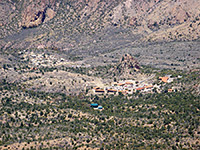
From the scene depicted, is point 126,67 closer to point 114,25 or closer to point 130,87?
point 130,87

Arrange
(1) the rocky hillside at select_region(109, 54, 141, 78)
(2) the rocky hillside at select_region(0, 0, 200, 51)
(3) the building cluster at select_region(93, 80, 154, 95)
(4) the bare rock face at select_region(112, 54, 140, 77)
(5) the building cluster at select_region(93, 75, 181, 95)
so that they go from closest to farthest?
(5) the building cluster at select_region(93, 75, 181, 95)
(3) the building cluster at select_region(93, 80, 154, 95)
(1) the rocky hillside at select_region(109, 54, 141, 78)
(4) the bare rock face at select_region(112, 54, 140, 77)
(2) the rocky hillside at select_region(0, 0, 200, 51)

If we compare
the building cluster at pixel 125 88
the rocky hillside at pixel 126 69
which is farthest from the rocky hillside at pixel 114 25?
the building cluster at pixel 125 88

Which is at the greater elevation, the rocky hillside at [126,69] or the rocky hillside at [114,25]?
the rocky hillside at [114,25]

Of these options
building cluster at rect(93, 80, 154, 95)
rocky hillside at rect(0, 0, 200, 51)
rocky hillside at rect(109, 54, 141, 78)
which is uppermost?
rocky hillside at rect(0, 0, 200, 51)

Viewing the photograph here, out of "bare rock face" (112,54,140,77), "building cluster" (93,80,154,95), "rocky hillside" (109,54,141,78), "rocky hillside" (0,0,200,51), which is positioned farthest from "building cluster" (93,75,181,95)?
"rocky hillside" (0,0,200,51)

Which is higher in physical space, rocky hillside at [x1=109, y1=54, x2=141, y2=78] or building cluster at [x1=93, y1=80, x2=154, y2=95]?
rocky hillside at [x1=109, y1=54, x2=141, y2=78]

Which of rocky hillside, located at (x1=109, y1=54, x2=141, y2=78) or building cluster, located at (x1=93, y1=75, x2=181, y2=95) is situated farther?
rocky hillside, located at (x1=109, y1=54, x2=141, y2=78)

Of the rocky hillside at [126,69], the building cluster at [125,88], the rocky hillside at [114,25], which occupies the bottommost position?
the building cluster at [125,88]

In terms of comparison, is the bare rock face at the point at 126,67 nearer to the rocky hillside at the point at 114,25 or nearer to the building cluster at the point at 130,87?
the building cluster at the point at 130,87

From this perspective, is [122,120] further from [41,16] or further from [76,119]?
[41,16]

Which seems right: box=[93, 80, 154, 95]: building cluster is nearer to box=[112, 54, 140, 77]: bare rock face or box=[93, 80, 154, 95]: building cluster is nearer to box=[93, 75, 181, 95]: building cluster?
box=[93, 75, 181, 95]: building cluster
